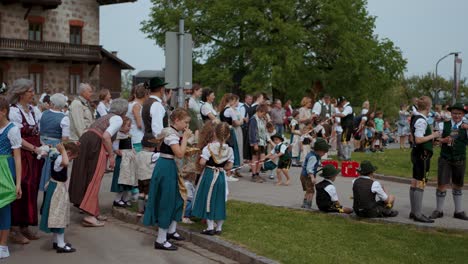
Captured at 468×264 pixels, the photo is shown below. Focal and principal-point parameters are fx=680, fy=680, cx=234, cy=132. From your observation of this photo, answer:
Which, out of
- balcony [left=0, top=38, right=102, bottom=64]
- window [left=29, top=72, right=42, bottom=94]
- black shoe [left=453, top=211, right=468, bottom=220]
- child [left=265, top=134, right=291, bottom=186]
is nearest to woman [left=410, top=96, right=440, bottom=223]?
black shoe [left=453, top=211, right=468, bottom=220]

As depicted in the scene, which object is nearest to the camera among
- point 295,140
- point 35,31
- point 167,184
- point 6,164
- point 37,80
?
point 6,164

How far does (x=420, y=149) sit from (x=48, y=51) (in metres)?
41.9

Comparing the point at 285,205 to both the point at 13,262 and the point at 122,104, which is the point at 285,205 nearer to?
the point at 122,104

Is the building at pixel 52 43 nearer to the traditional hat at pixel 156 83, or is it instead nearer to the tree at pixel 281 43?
the tree at pixel 281 43

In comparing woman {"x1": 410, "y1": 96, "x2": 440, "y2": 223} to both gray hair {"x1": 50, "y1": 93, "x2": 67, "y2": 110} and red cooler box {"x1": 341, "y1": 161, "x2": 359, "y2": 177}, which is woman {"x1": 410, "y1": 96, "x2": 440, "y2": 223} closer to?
gray hair {"x1": 50, "y1": 93, "x2": 67, "y2": 110}

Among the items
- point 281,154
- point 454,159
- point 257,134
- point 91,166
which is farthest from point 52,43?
point 454,159

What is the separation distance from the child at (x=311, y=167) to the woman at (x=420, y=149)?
5.03 feet

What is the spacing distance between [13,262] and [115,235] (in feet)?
6.66

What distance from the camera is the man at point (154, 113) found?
33.8ft

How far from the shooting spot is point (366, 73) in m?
54.5

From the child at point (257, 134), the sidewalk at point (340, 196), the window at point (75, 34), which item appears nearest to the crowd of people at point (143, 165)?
the sidewalk at point (340, 196)

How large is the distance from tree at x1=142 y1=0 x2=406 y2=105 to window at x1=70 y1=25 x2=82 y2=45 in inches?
214

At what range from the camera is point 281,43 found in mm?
49344

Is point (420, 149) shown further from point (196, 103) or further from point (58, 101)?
point (58, 101)
